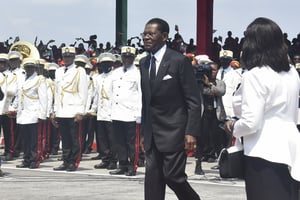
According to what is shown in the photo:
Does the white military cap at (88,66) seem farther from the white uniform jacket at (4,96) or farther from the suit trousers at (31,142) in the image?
the suit trousers at (31,142)

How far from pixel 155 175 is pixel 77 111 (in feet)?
18.6

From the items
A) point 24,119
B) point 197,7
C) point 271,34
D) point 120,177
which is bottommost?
point 120,177

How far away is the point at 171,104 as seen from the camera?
5.92m

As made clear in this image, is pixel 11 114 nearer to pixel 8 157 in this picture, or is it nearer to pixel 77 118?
pixel 8 157

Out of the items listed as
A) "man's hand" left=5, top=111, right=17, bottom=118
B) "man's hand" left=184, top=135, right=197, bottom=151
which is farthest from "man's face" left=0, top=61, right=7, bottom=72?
"man's hand" left=184, top=135, right=197, bottom=151

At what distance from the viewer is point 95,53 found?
18062 mm

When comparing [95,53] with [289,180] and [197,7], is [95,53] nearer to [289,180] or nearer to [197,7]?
[197,7]

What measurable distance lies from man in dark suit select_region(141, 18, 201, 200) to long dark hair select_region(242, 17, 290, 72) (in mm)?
1460

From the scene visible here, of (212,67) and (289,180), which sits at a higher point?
(212,67)

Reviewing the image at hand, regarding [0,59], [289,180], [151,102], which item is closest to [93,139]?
[0,59]

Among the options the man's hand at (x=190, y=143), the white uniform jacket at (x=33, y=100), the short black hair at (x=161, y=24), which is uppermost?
the short black hair at (x=161, y=24)

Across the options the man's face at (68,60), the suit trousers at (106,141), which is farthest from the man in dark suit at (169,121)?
the suit trousers at (106,141)

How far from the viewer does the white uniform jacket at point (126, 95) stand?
10.9m

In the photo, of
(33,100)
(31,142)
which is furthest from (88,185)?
(33,100)
